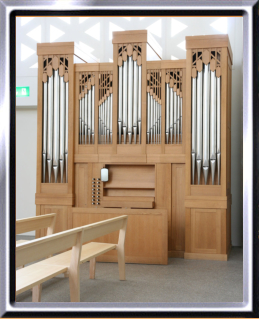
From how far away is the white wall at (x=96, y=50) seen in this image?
24.2 feet

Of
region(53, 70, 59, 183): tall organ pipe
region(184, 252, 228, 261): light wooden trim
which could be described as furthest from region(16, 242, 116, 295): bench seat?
region(53, 70, 59, 183): tall organ pipe

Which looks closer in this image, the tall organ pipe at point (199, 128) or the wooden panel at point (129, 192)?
the tall organ pipe at point (199, 128)

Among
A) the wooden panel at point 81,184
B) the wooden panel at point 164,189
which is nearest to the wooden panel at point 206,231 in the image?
the wooden panel at point 164,189

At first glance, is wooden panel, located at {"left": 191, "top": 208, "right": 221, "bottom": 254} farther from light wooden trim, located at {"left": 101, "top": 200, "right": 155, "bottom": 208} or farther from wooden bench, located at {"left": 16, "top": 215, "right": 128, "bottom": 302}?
wooden bench, located at {"left": 16, "top": 215, "right": 128, "bottom": 302}

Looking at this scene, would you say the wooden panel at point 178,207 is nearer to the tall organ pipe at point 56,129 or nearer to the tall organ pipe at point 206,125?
the tall organ pipe at point 206,125

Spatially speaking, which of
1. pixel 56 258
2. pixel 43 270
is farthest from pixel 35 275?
pixel 56 258

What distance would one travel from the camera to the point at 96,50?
7793 mm

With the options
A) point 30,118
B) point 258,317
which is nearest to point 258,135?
point 258,317

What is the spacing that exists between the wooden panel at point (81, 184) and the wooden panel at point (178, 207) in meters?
1.45

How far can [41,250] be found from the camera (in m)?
3.27

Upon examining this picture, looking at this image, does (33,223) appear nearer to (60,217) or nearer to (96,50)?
(60,217)

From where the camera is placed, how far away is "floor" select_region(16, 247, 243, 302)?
4.26 metres

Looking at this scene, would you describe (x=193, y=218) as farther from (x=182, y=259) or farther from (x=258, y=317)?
(x=258, y=317)

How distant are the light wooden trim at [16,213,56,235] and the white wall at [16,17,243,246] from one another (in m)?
3.17
